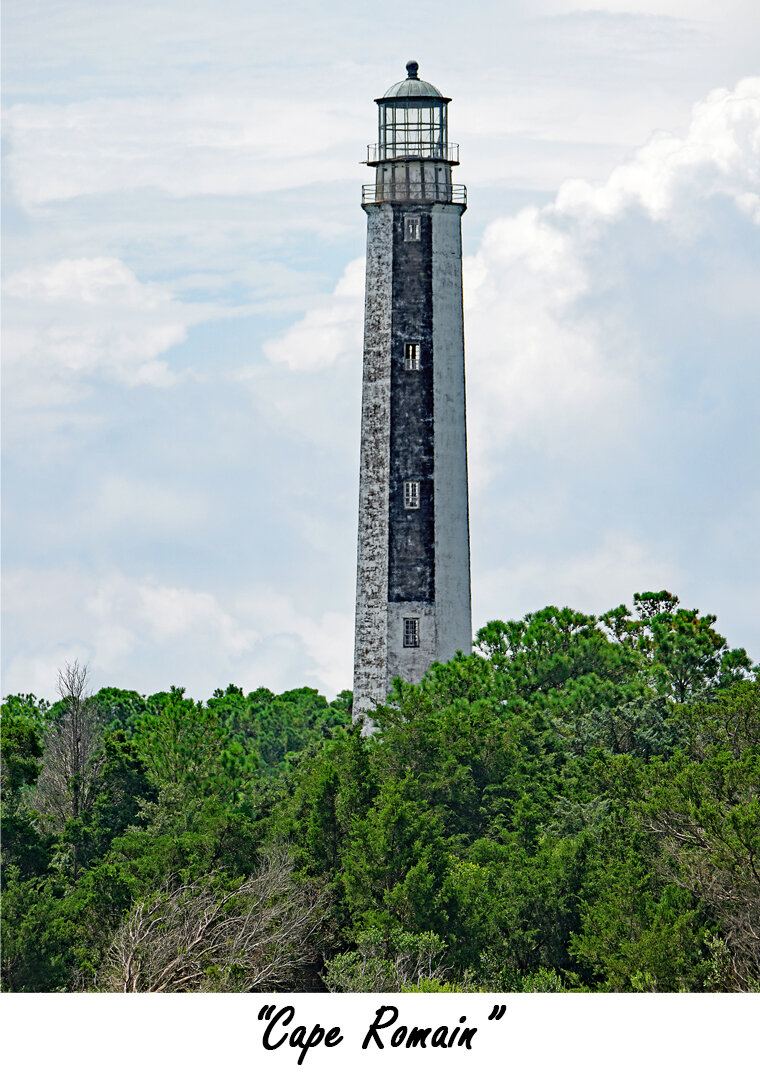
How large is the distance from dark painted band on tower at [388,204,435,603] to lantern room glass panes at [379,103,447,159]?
384 centimetres

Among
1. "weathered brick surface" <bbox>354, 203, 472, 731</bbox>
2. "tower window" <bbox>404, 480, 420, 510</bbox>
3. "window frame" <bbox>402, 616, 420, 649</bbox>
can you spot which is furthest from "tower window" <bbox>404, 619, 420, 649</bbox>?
"tower window" <bbox>404, 480, 420, 510</bbox>

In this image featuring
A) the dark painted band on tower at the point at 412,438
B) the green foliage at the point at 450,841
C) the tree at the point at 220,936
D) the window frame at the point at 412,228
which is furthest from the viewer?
the window frame at the point at 412,228

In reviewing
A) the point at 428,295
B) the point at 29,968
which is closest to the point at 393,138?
the point at 428,295

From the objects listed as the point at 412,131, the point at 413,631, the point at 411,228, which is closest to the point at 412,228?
the point at 411,228

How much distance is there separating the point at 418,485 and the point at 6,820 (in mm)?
16316

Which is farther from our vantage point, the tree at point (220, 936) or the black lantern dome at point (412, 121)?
the black lantern dome at point (412, 121)

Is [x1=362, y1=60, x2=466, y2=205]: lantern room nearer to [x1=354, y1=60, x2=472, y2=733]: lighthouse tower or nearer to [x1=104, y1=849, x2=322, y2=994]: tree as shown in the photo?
[x1=354, y1=60, x2=472, y2=733]: lighthouse tower

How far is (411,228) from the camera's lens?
50.2 metres

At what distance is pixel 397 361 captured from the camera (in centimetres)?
4959

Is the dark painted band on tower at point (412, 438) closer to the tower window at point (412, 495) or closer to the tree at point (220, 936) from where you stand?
the tower window at point (412, 495)

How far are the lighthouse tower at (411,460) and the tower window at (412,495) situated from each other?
0.08ft

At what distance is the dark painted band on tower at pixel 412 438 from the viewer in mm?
49281

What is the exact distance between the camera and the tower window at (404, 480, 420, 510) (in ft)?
162

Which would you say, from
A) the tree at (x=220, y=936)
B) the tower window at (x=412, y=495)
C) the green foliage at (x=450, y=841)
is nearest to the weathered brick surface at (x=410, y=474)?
the tower window at (x=412, y=495)
